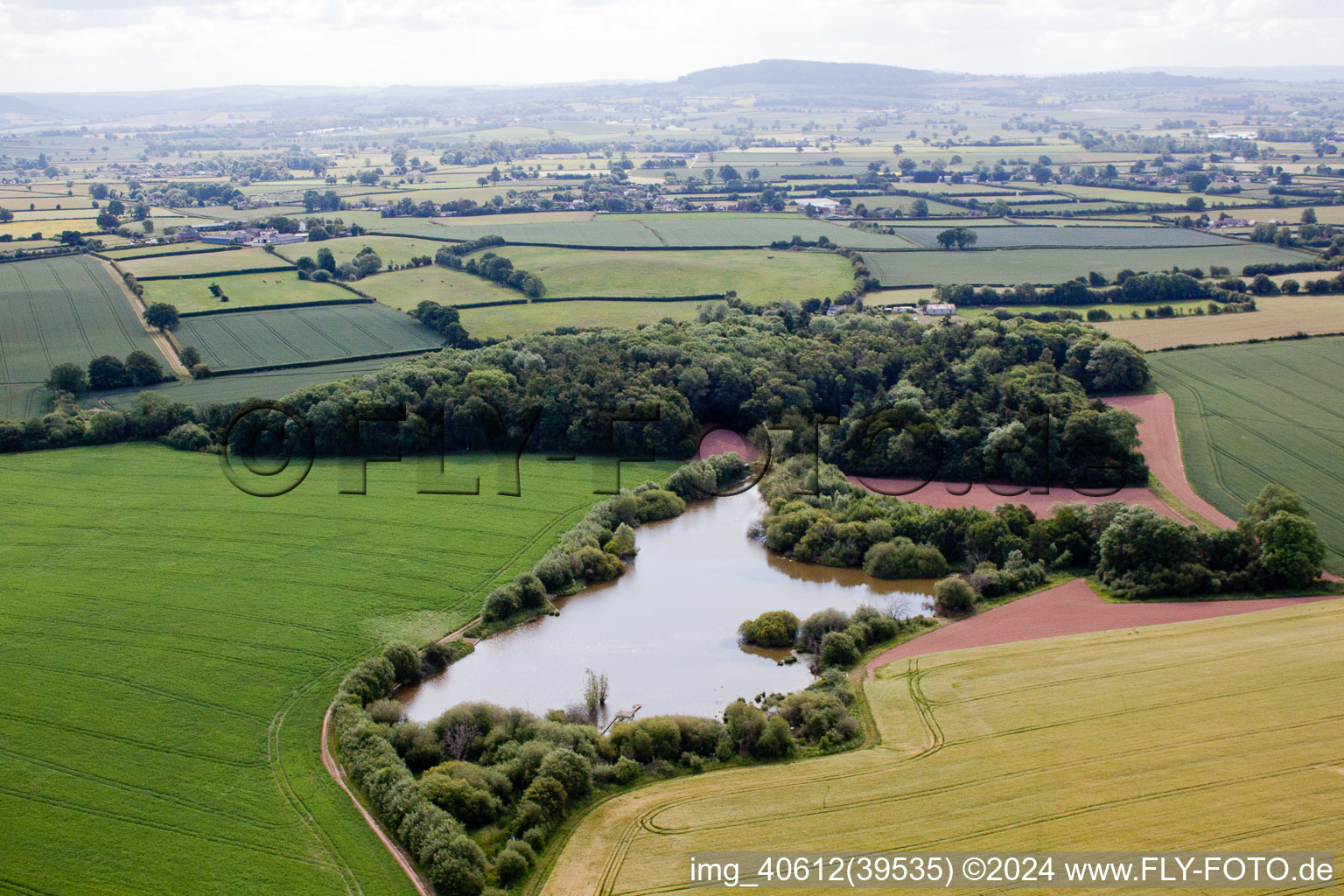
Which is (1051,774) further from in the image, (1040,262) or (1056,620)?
(1040,262)

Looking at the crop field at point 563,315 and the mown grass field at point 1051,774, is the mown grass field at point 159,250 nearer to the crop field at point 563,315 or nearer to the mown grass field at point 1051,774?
the crop field at point 563,315

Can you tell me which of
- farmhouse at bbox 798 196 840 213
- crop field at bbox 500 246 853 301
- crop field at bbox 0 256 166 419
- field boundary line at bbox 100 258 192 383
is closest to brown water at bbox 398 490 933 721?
field boundary line at bbox 100 258 192 383

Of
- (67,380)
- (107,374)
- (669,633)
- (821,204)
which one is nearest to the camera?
(669,633)

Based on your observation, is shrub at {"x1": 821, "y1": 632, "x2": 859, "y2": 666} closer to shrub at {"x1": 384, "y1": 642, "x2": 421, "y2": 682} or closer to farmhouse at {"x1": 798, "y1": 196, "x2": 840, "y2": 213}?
shrub at {"x1": 384, "y1": 642, "x2": 421, "y2": 682}

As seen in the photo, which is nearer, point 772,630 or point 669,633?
point 772,630

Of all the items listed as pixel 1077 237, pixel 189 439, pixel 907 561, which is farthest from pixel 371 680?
pixel 1077 237
